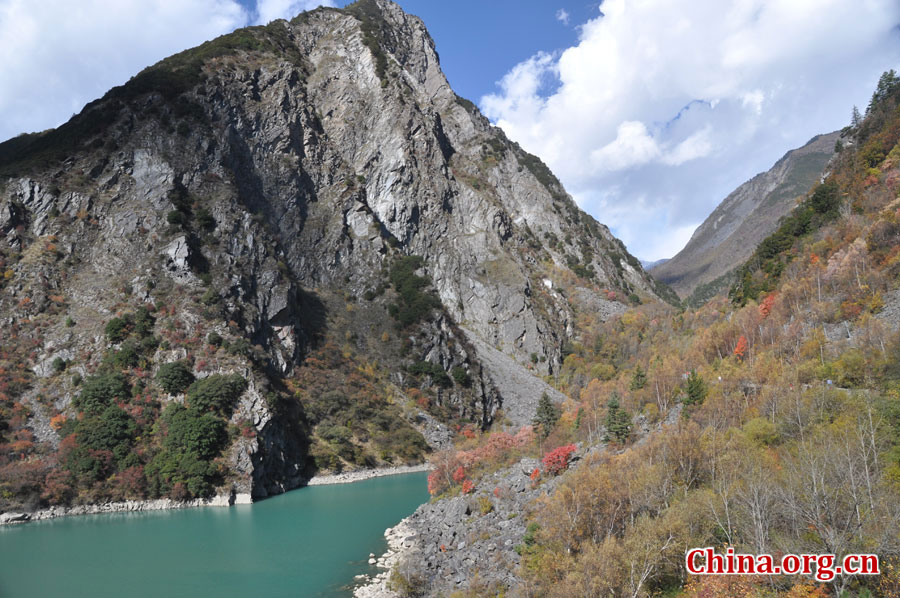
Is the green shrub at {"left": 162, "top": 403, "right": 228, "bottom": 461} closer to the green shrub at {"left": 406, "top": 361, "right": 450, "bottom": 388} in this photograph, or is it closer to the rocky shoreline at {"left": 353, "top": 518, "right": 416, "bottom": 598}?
the rocky shoreline at {"left": 353, "top": 518, "right": 416, "bottom": 598}

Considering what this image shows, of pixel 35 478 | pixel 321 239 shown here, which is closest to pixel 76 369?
pixel 35 478

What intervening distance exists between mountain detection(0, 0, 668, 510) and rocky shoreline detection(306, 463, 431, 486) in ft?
5.51

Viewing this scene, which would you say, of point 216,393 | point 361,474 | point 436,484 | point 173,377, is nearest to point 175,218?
point 173,377

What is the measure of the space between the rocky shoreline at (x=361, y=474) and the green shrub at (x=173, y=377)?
60.0ft

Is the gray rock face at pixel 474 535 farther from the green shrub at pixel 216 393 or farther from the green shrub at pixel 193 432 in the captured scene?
the green shrub at pixel 216 393

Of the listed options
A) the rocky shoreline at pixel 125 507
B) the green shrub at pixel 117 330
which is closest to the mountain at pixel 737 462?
the rocky shoreline at pixel 125 507

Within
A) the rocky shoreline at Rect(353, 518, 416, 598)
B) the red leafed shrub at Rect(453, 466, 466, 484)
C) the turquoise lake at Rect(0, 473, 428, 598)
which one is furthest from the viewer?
the red leafed shrub at Rect(453, 466, 466, 484)

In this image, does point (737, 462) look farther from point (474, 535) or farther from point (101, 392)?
point (101, 392)

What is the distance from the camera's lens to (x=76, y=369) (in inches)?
2051

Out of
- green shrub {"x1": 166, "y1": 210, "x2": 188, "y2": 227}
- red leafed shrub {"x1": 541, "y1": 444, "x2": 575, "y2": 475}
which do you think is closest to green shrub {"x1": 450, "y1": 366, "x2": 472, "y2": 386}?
green shrub {"x1": 166, "y1": 210, "x2": 188, "y2": 227}

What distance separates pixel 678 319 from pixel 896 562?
82.6m

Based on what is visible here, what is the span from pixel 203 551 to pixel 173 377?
25.1 metres

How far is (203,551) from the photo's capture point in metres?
32.2

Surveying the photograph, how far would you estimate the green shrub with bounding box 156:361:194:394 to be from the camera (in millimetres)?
51625
